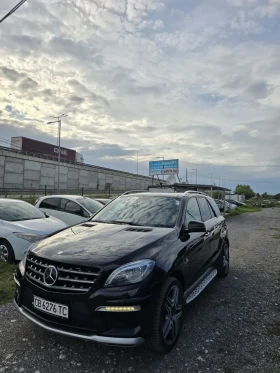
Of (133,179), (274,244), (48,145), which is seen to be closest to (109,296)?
(274,244)

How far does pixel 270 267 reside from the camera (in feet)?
21.7

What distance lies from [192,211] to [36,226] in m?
3.60

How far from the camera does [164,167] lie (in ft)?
168

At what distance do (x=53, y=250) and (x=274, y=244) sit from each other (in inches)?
358

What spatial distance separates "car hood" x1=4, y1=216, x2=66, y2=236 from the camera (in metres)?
5.99

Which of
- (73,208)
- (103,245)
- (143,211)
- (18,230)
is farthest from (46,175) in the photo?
(103,245)

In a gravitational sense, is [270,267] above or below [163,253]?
below

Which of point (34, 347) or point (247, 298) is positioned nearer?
point (34, 347)

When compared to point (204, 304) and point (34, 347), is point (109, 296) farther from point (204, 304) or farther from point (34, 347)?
point (204, 304)

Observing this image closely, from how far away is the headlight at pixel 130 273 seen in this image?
8.46 feet

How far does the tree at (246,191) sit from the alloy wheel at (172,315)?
9478 centimetres

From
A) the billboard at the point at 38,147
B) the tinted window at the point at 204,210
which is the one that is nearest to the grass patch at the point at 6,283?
the tinted window at the point at 204,210

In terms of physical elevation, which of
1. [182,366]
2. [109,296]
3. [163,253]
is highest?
[163,253]

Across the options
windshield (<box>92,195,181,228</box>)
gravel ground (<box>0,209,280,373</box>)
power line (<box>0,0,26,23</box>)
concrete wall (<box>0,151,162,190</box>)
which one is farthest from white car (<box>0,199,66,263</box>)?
concrete wall (<box>0,151,162,190</box>)
